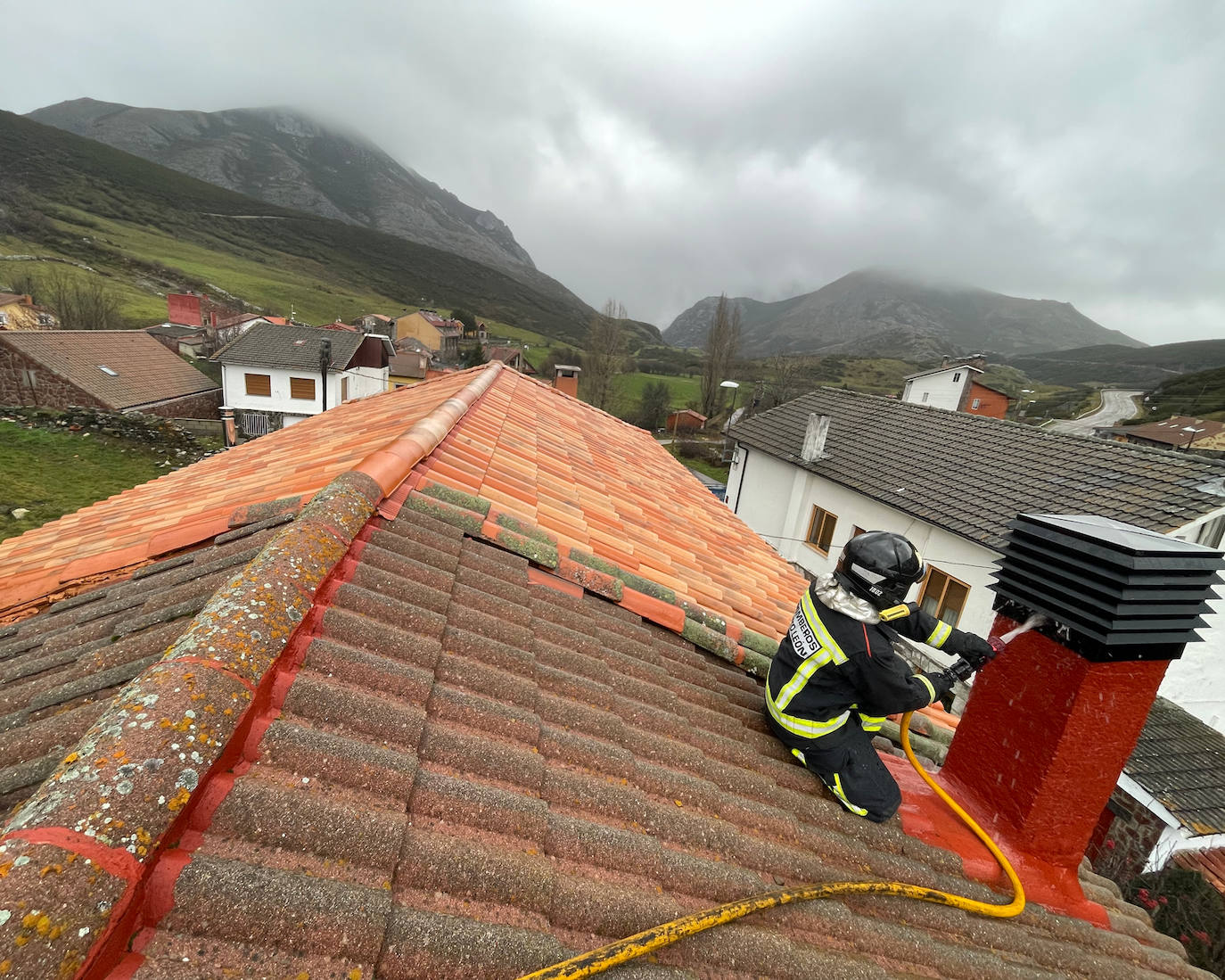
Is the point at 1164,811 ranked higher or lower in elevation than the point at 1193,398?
lower

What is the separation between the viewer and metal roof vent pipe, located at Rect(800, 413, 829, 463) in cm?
1709

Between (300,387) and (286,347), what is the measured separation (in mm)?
2666

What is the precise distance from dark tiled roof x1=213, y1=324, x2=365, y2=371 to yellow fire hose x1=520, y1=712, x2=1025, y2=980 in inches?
1321

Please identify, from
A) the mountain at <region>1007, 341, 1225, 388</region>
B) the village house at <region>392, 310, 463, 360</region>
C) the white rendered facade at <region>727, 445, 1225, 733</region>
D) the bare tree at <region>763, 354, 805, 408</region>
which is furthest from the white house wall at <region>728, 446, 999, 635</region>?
the mountain at <region>1007, 341, 1225, 388</region>

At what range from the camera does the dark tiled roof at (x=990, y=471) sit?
9.98m

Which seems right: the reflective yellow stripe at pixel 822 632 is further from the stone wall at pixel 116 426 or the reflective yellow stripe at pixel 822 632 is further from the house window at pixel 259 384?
the house window at pixel 259 384

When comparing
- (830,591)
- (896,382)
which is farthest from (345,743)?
(896,382)

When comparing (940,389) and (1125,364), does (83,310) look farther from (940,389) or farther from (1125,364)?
(1125,364)

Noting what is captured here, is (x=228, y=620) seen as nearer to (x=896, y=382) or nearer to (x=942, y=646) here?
(x=942, y=646)

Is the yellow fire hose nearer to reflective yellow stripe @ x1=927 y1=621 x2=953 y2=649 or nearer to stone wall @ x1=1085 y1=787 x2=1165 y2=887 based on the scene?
reflective yellow stripe @ x1=927 y1=621 x2=953 y2=649

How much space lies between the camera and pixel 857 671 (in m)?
2.59

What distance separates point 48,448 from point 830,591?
2329 centimetres

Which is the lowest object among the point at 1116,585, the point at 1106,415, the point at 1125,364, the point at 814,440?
the point at 814,440

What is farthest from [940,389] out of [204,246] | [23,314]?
[204,246]
